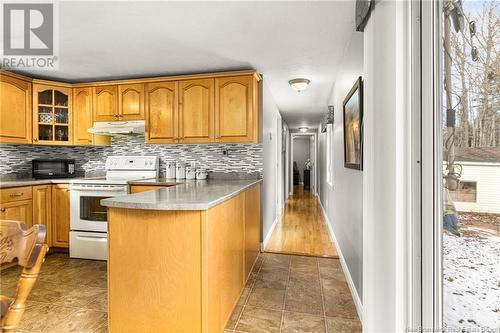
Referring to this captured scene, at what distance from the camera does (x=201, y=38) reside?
88.0 inches

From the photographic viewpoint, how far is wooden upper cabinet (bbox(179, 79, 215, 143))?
10.0ft

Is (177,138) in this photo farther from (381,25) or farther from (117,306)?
(381,25)

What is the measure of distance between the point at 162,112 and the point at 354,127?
91.5 inches

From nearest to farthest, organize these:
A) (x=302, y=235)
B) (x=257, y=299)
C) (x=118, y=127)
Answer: (x=257, y=299) → (x=118, y=127) → (x=302, y=235)

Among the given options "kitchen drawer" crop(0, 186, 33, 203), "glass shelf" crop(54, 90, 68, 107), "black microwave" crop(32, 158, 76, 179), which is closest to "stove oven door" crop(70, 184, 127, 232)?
"kitchen drawer" crop(0, 186, 33, 203)

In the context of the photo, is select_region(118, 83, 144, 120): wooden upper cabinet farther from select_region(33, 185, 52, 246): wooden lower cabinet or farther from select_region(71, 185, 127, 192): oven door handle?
select_region(33, 185, 52, 246): wooden lower cabinet

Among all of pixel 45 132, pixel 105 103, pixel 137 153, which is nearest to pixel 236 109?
pixel 137 153

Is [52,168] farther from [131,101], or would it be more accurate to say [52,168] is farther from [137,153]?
[131,101]

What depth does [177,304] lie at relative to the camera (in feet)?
4.76

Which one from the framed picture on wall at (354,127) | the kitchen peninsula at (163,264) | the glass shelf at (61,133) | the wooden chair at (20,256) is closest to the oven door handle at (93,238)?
the glass shelf at (61,133)

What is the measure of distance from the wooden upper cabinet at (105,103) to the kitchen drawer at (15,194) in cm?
116

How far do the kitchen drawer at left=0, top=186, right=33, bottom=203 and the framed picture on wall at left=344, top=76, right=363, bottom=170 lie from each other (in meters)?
3.54

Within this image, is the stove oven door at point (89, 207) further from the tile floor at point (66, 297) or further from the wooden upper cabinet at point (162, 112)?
the wooden upper cabinet at point (162, 112)

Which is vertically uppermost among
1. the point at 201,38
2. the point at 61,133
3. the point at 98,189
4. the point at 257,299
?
the point at 201,38
